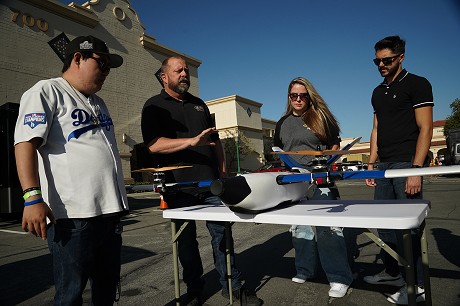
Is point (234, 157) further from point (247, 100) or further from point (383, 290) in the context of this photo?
point (383, 290)

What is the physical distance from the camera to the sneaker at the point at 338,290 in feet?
9.89

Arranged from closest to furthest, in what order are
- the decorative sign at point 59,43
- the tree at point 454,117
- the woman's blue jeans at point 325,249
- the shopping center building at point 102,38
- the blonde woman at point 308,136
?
the woman's blue jeans at point 325,249
the blonde woman at point 308,136
the shopping center building at point 102,38
the decorative sign at point 59,43
the tree at point 454,117

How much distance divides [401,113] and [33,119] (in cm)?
306

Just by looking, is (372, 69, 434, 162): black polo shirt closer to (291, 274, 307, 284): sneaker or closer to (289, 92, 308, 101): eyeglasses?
(289, 92, 308, 101): eyeglasses

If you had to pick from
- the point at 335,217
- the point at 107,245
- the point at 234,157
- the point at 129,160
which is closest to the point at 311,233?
the point at 335,217

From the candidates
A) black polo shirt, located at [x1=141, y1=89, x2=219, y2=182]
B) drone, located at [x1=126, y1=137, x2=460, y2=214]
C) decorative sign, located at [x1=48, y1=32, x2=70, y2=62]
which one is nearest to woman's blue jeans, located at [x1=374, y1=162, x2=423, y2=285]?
drone, located at [x1=126, y1=137, x2=460, y2=214]

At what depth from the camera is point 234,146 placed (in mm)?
40344

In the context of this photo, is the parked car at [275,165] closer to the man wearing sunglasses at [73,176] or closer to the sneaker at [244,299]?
the sneaker at [244,299]

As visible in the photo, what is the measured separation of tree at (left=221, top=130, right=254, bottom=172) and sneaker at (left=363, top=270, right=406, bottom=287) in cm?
3689

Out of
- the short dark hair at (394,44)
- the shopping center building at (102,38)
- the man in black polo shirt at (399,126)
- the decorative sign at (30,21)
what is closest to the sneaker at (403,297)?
the man in black polo shirt at (399,126)

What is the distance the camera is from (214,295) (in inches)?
129

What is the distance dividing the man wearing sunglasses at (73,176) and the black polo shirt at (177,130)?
0.85 m

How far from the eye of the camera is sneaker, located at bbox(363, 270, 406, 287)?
3.14m

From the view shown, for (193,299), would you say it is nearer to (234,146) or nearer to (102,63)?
(102,63)
